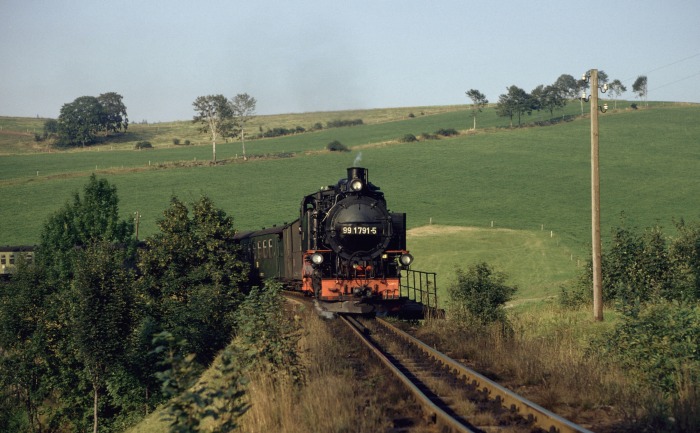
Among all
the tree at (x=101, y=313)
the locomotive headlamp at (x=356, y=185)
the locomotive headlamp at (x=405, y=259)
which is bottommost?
the tree at (x=101, y=313)

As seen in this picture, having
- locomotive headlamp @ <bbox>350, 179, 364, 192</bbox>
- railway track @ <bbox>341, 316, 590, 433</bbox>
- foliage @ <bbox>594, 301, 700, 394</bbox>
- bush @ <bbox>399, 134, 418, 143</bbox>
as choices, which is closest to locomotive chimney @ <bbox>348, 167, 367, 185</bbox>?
locomotive headlamp @ <bbox>350, 179, 364, 192</bbox>

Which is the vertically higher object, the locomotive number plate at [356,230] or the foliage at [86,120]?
the foliage at [86,120]

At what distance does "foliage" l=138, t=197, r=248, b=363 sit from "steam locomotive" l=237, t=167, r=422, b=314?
1188 centimetres

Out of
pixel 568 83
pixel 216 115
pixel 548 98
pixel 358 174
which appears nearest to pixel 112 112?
pixel 216 115

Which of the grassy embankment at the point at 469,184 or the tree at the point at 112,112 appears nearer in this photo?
the grassy embankment at the point at 469,184

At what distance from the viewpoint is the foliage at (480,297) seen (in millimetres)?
19672

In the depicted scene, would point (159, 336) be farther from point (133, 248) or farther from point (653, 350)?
point (133, 248)

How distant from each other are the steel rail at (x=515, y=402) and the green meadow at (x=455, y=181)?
76.0 feet

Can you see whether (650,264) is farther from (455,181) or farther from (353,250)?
(455,181)

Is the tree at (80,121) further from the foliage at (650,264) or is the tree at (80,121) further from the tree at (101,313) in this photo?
the foliage at (650,264)

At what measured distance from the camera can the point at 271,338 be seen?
12773 mm

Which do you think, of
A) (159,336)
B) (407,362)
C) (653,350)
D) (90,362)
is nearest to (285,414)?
(159,336)

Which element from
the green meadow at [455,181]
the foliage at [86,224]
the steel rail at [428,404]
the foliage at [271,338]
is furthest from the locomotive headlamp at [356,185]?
the foliage at [86,224]

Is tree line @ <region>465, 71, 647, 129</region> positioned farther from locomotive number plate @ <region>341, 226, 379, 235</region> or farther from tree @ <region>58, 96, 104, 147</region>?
locomotive number plate @ <region>341, 226, 379, 235</region>
